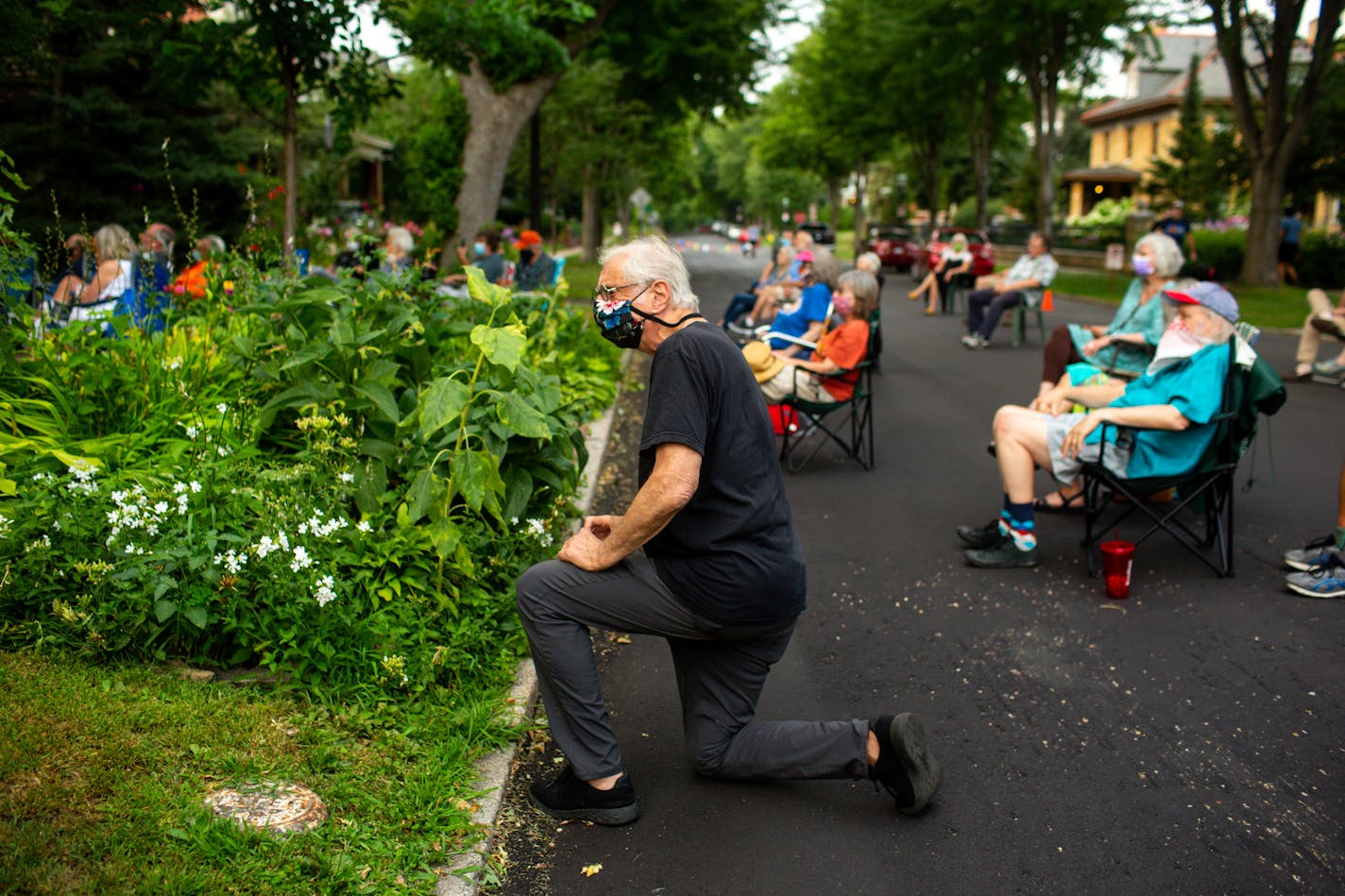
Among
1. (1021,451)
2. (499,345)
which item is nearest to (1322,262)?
(1021,451)

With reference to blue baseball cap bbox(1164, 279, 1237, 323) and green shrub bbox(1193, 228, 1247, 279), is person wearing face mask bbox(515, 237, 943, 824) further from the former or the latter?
green shrub bbox(1193, 228, 1247, 279)

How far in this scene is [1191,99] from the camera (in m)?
50.1

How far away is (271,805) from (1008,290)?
14975 millimetres

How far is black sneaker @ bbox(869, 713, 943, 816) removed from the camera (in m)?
3.59

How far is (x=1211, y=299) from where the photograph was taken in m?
5.80

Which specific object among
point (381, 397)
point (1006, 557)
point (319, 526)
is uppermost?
point (381, 397)

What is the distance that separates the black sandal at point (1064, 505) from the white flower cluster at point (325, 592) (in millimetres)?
4680

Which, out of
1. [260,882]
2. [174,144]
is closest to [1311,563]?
[260,882]

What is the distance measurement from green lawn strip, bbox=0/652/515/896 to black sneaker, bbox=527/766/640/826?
28 cm

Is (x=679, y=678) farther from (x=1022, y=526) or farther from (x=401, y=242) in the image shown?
(x=401, y=242)

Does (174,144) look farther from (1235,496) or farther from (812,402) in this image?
(1235,496)

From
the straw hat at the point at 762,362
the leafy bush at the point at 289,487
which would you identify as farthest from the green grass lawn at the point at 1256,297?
the leafy bush at the point at 289,487

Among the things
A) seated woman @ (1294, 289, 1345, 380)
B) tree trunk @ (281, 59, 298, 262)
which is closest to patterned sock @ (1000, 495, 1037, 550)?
tree trunk @ (281, 59, 298, 262)

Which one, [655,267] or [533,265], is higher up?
[655,267]
